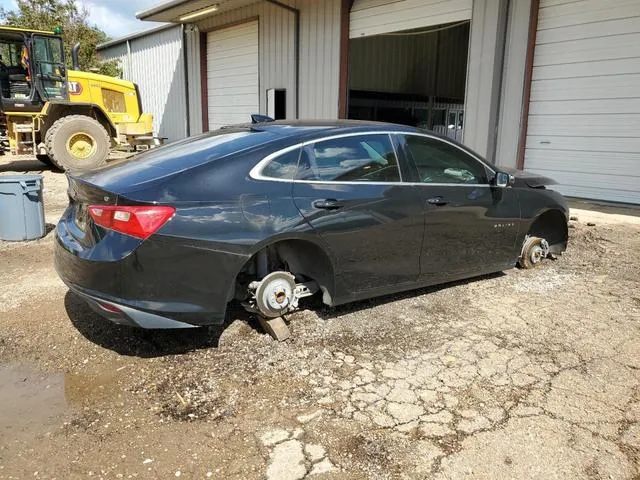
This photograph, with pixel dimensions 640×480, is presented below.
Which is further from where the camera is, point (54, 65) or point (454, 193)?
point (54, 65)

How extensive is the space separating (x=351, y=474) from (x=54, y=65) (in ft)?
45.1

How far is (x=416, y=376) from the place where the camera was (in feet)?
11.6

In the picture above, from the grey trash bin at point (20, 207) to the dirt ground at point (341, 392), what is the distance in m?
2.24

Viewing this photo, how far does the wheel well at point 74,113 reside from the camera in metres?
13.1

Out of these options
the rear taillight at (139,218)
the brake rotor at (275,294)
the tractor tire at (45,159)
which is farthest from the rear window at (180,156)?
the tractor tire at (45,159)

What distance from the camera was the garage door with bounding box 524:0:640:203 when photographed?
8156 millimetres

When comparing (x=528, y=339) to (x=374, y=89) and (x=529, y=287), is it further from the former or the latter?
(x=374, y=89)

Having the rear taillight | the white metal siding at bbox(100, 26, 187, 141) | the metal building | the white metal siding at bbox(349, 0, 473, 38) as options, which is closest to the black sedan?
the rear taillight

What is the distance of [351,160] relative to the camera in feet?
13.6

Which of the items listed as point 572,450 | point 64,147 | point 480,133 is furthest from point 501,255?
point 64,147

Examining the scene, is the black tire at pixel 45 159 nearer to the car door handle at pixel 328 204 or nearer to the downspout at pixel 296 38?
the downspout at pixel 296 38

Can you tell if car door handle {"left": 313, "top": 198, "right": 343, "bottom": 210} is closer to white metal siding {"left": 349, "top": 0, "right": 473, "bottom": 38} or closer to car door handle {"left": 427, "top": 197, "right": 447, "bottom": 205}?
car door handle {"left": 427, "top": 197, "right": 447, "bottom": 205}

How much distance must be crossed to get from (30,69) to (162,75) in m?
8.25

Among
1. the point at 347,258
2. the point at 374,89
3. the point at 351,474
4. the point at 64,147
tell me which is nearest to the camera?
the point at 351,474
